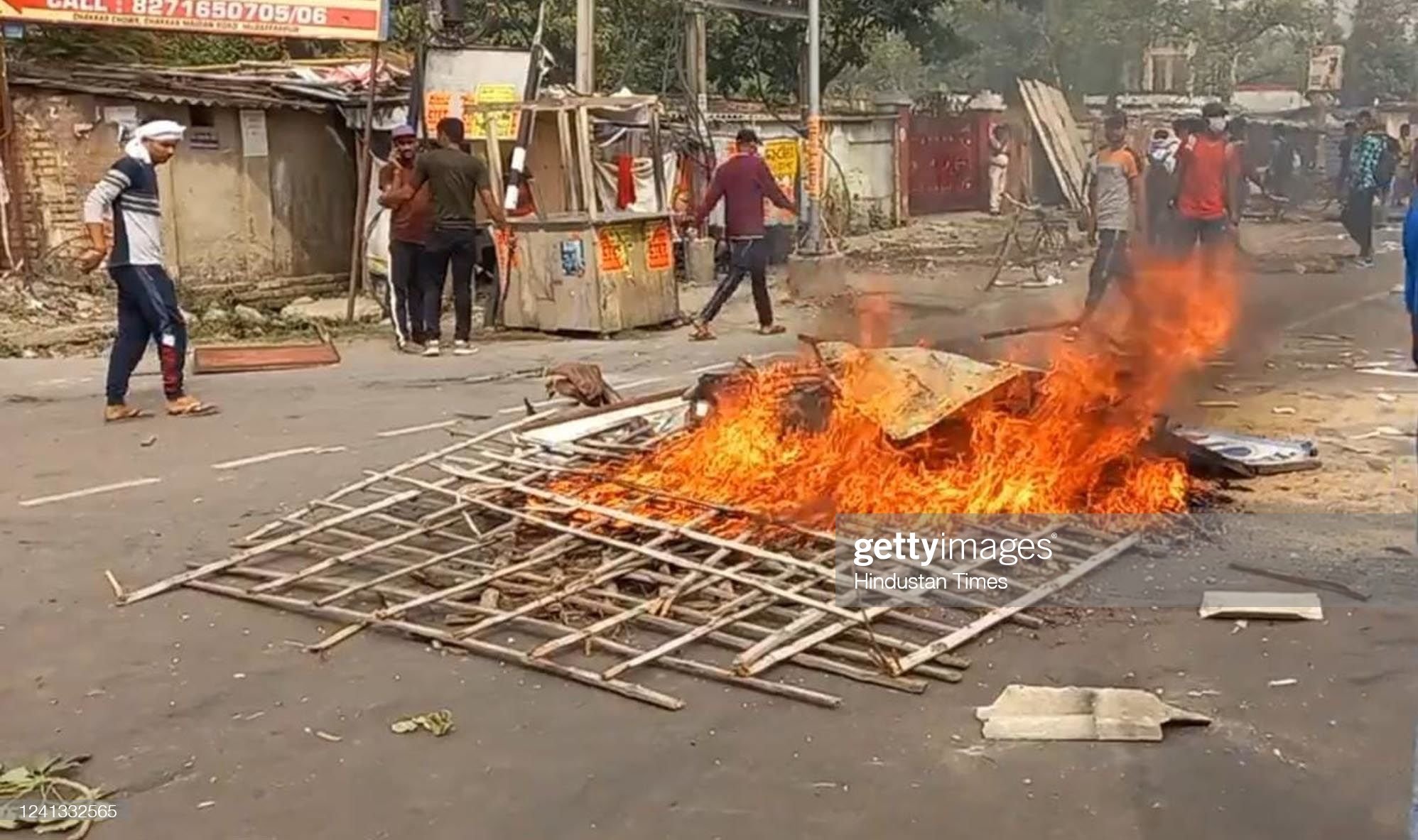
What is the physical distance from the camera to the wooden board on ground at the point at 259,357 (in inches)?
432

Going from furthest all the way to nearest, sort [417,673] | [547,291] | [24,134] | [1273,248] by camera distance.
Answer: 1. [1273,248]
2. [24,134]
3. [547,291]
4. [417,673]

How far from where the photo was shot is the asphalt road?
3645 millimetres

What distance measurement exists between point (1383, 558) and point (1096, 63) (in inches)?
420

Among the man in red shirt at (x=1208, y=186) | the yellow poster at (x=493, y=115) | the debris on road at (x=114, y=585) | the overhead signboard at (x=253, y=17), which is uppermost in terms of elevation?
the overhead signboard at (x=253, y=17)

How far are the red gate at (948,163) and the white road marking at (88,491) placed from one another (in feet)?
71.8

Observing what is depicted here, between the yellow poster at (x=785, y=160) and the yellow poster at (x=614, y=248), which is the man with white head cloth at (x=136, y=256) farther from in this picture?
the yellow poster at (x=785, y=160)

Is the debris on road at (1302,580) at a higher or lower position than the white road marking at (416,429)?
lower

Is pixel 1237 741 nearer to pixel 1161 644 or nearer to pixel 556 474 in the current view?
pixel 1161 644

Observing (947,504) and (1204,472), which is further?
(1204,472)

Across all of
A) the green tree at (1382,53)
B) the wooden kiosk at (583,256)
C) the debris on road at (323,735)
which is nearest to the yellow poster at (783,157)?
the wooden kiosk at (583,256)

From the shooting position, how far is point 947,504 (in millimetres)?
5906

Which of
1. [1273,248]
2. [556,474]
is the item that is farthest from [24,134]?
[1273,248]

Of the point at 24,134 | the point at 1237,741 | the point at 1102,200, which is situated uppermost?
the point at 24,134

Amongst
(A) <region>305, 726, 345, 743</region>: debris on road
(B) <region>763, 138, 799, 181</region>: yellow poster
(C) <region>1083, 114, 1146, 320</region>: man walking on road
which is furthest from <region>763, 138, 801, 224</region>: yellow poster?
(A) <region>305, 726, 345, 743</region>: debris on road
